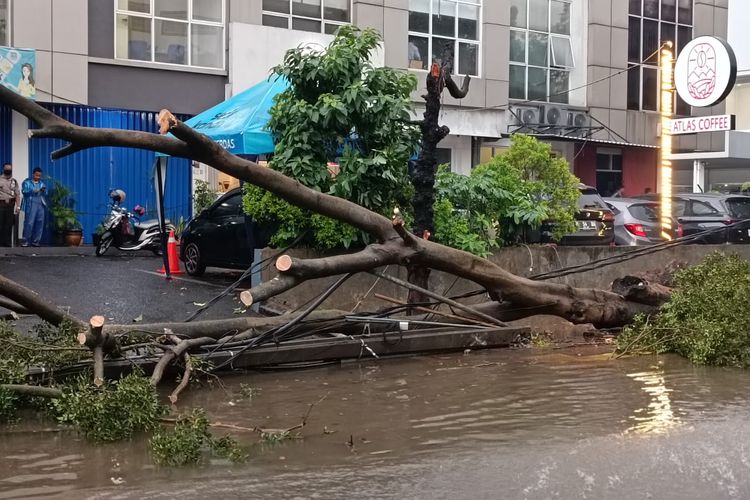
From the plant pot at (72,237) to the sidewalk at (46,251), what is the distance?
0.73 ft

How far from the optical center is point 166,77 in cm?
2133

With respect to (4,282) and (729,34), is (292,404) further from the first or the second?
(729,34)

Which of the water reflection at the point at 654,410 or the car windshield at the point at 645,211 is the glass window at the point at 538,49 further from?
the water reflection at the point at 654,410

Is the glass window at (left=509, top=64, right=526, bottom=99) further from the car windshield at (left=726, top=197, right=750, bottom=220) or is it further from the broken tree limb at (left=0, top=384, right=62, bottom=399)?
the broken tree limb at (left=0, top=384, right=62, bottom=399)

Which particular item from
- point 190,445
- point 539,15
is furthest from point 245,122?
point 539,15

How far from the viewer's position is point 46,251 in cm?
1864

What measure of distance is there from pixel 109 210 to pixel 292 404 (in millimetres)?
14751

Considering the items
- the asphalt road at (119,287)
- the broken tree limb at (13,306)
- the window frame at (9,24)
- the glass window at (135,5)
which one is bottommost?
the asphalt road at (119,287)

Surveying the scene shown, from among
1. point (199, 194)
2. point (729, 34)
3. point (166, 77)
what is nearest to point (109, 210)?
point (199, 194)

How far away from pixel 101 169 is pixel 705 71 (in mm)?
13973

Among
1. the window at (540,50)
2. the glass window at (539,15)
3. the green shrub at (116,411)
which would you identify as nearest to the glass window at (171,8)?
the window at (540,50)

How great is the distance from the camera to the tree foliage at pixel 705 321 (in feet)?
30.1

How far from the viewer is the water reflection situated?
6.54 metres

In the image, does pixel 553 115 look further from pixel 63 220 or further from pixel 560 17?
pixel 63 220
